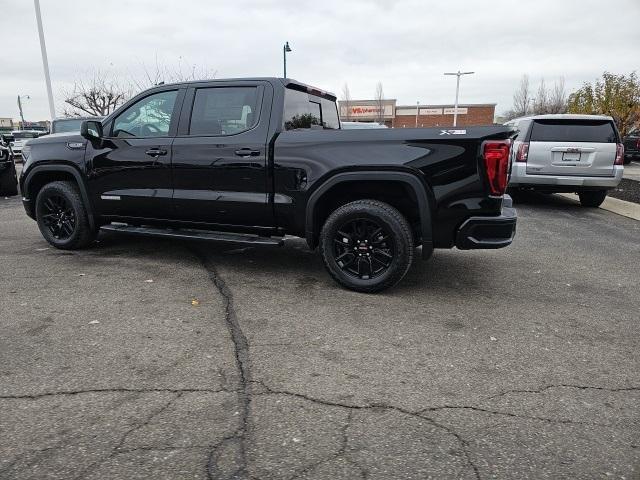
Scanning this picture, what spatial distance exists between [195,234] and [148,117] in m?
1.39

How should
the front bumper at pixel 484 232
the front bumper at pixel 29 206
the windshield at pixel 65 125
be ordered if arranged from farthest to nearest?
the windshield at pixel 65 125 → the front bumper at pixel 29 206 → the front bumper at pixel 484 232

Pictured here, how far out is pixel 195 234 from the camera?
5121 millimetres

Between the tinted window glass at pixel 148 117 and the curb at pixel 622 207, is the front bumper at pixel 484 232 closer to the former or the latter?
the tinted window glass at pixel 148 117

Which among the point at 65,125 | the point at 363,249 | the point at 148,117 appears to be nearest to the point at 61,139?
the point at 148,117

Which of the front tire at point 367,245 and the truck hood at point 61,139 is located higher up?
the truck hood at point 61,139

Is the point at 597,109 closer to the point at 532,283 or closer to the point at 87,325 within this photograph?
the point at 532,283

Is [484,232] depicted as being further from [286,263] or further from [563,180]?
[563,180]

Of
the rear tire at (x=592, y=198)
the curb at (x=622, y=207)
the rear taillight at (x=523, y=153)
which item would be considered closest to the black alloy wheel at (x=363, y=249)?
the rear taillight at (x=523, y=153)

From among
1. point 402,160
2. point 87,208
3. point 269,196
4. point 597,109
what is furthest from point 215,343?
point 597,109

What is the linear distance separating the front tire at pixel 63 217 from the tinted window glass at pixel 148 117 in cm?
95

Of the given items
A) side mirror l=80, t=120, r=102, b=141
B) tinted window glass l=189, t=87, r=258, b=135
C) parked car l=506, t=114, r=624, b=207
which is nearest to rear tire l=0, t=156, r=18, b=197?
side mirror l=80, t=120, r=102, b=141

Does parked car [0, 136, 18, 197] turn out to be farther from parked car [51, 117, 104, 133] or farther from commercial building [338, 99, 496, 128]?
commercial building [338, 99, 496, 128]

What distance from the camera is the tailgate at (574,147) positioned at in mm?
8680

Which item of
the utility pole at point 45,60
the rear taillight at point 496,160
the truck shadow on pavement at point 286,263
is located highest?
the utility pole at point 45,60
